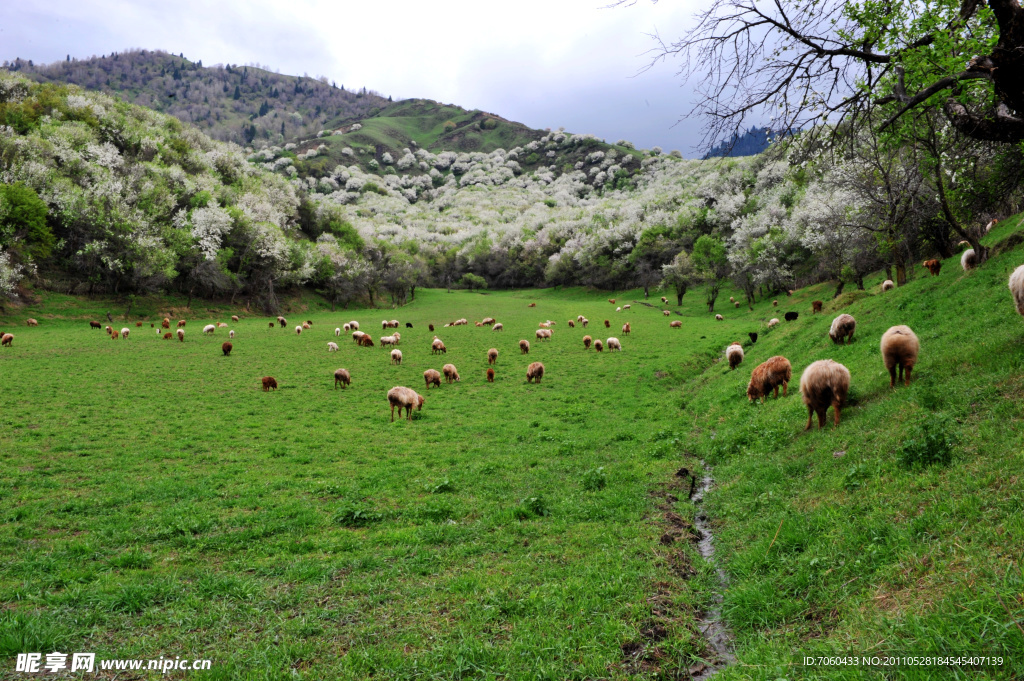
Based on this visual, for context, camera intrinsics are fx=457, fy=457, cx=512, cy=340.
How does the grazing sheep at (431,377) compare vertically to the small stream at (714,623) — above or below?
above

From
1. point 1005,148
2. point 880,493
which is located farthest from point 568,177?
point 880,493

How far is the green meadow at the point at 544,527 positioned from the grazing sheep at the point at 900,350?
396 millimetres

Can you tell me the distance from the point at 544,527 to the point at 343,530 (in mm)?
3896

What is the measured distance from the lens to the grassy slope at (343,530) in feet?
18.1

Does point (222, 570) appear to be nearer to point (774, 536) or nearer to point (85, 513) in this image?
point (85, 513)

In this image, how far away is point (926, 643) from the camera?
12.3 feet

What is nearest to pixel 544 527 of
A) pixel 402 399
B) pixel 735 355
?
pixel 402 399

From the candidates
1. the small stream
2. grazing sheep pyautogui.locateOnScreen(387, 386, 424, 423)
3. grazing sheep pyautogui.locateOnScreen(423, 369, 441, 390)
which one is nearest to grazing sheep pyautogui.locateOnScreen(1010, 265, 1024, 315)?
the small stream

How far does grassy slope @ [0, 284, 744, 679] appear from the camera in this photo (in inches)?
217

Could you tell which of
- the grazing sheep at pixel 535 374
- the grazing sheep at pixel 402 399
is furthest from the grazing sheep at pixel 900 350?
the grazing sheep at pixel 535 374

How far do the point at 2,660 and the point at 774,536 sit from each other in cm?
982

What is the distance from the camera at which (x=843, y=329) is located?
54.3 ft

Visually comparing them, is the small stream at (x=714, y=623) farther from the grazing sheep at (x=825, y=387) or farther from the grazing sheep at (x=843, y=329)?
the grazing sheep at (x=843, y=329)

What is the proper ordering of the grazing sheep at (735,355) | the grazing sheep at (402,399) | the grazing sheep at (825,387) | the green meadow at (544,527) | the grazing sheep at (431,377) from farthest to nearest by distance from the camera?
the grazing sheep at (431,377), the grazing sheep at (735,355), the grazing sheep at (402,399), the grazing sheep at (825,387), the green meadow at (544,527)
